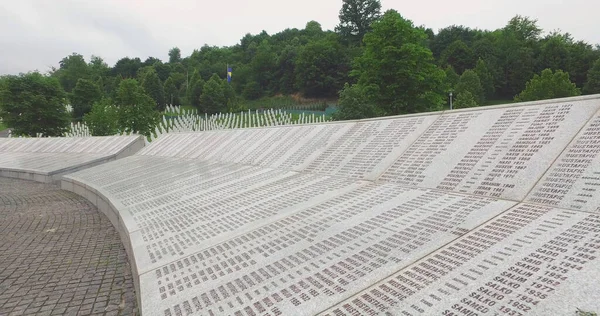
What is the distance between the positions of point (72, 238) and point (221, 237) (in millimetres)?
3830

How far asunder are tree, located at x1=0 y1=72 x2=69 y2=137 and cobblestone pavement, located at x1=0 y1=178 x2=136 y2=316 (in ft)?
98.1

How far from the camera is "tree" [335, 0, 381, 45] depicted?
78625 millimetres

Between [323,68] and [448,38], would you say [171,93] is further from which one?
[448,38]

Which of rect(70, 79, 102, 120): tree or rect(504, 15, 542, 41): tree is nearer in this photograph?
rect(70, 79, 102, 120): tree

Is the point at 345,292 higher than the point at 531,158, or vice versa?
the point at 531,158

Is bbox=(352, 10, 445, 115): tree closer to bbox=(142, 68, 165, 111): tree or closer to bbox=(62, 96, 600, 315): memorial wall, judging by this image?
bbox=(62, 96, 600, 315): memorial wall

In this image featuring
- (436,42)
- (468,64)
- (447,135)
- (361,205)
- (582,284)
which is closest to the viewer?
(582,284)

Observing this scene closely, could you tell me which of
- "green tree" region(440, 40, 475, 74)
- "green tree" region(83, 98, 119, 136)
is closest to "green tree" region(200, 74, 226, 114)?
"green tree" region(83, 98, 119, 136)

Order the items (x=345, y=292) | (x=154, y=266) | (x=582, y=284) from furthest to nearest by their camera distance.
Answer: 1. (x=154, y=266)
2. (x=345, y=292)
3. (x=582, y=284)

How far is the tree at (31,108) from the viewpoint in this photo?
3278 cm

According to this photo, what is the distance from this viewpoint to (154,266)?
356 centimetres

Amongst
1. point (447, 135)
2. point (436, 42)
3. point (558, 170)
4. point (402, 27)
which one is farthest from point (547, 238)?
point (436, 42)

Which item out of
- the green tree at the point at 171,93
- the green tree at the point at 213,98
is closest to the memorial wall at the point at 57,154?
the green tree at the point at 213,98

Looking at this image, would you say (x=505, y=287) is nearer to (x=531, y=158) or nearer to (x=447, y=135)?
(x=531, y=158)
